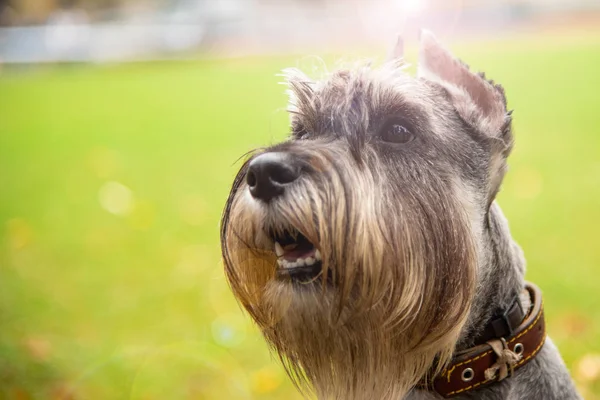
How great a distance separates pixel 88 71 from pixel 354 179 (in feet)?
70.5

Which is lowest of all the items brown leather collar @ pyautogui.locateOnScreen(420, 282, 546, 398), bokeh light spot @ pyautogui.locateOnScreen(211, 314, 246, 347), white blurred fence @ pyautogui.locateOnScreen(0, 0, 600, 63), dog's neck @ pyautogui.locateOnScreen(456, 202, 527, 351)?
brown leather collar @ pyautogui.locateOnScreen(420, 282, 546, 398)

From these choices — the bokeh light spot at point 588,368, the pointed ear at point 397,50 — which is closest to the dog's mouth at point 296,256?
the pointed ear at point 397,50

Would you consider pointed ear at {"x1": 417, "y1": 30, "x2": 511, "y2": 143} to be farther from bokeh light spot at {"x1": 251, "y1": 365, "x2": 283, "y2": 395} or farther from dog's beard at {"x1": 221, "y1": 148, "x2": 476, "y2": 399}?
bokeh light spot at {"x1": 251, "y1": 365, "x2": 283, "y2": 395}

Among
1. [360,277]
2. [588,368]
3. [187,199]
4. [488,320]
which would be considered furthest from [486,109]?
[187,199]

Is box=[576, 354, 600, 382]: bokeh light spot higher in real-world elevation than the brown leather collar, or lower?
lower

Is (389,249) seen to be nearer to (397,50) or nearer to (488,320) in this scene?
(488,320)

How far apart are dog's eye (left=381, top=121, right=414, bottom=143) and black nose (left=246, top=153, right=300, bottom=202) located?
437 millimetres

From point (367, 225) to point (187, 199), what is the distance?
18.1 ft

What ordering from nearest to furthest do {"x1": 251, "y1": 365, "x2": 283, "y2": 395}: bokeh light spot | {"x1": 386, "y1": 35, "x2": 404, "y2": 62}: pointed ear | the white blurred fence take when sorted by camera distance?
1. {"x1": 386, "y1": 35, "x2": 404, "y2": 62}: pointed ear
2. {"x1": 251, "y1": 365, "x2": 283, "y2": 395}: bokeh light spot
3. the white blurred fence

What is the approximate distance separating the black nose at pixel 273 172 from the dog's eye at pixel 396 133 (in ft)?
1.43

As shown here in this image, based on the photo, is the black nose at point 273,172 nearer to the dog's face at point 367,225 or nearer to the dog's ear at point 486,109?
the dog's face at point 367,225

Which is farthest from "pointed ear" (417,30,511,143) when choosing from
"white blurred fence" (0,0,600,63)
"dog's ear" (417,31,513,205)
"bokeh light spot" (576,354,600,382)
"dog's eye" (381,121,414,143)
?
"white blurred fence" (0,0,600,63)

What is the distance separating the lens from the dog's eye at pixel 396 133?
224 cm

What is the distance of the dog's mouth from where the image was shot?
2033 millimetres
